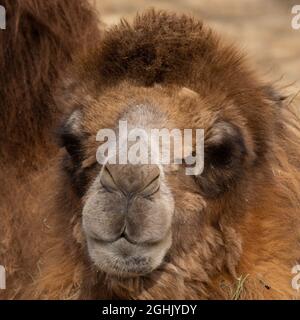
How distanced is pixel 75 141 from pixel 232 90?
2.48 ft

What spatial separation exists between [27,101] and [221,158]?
1.51m

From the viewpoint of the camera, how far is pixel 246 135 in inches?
174

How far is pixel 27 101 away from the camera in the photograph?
5418 millimetres

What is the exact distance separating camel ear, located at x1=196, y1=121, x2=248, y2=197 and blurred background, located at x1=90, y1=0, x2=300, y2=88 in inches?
326

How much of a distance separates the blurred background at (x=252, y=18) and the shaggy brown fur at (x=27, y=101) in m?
7.29

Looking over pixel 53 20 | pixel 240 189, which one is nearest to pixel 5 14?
pixel 53 20

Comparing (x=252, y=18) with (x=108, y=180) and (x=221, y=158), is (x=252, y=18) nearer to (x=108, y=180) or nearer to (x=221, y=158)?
(x=221, y=158)

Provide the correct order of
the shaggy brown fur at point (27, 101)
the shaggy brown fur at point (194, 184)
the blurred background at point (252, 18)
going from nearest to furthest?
1. the shaggy brown fur at point (194, 184)
2. the shaggy brown fur at point (27, 101)
3. the blurred background at point (252, 18)

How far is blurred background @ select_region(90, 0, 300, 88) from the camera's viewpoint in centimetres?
1318

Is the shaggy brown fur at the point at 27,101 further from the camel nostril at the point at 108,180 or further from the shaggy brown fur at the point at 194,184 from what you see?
→ the camel nostril at the point at 108,180

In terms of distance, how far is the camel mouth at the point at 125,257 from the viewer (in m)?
3.94

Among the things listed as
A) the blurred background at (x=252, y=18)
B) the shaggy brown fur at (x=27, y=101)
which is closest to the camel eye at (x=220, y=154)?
the shaggy brown fur at (x=27, y=101)

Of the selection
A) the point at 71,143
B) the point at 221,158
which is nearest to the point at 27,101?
the point at 71,143

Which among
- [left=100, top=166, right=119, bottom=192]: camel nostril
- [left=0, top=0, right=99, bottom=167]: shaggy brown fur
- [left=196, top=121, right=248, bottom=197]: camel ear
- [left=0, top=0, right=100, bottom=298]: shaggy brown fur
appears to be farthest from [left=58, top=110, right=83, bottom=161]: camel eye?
[left=0, top=0, right=99, bottom=167]: shaggy brown fur
